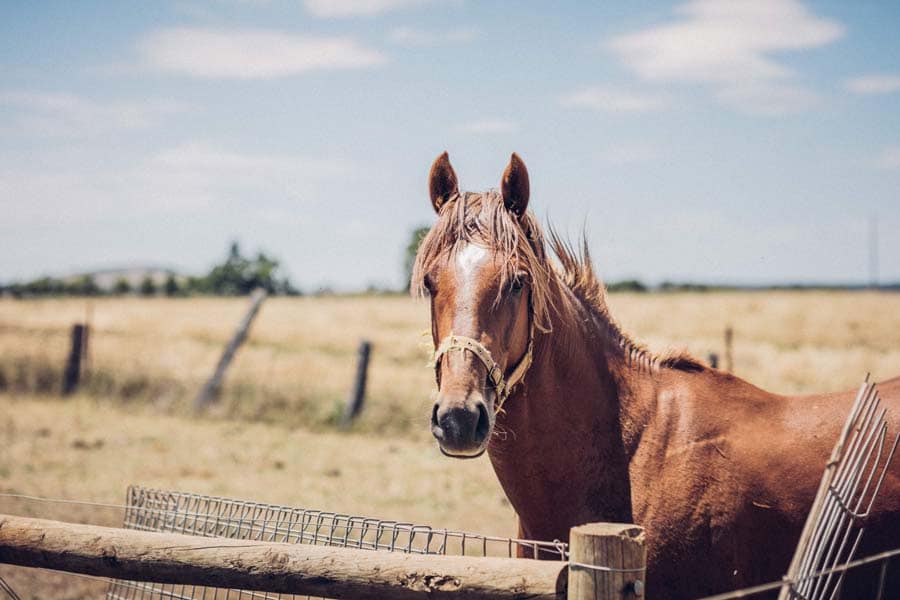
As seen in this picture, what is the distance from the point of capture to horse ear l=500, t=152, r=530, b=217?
3.41m

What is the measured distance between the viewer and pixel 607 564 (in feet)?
7.04

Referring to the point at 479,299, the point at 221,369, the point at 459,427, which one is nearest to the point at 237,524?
the point at 459,427

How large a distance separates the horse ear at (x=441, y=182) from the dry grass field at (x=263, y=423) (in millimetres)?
503

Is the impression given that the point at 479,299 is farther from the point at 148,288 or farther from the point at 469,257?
the point at 148,288

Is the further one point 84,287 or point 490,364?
point 84,287

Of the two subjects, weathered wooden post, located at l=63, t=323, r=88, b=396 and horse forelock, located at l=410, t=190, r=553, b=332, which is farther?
weathered wooden post, located at l=63, t=323, r=88, b=396

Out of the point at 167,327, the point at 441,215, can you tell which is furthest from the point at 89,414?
the point at 167,327

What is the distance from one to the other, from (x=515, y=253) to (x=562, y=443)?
84 centimetres

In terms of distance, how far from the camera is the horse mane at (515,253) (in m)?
3.26

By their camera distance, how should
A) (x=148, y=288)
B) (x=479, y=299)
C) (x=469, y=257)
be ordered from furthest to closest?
(x=148, y=288)
(x=469, y=257)
(x=479, y=299)

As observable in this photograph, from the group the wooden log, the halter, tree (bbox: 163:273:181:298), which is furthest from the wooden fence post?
tree (bbox: 163:273:181:298)

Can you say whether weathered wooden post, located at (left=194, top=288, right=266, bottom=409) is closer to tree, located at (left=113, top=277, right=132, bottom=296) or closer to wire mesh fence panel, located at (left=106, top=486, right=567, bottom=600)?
wire mesh fence panel, located at (left=106, top=486, right=567, bottom=600)

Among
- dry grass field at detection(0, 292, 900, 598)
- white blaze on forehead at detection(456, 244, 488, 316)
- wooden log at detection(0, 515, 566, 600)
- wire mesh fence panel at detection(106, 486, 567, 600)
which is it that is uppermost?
white blaze on forehead at detection(456, 244, 488, 316)

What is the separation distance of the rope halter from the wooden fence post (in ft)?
2.91
